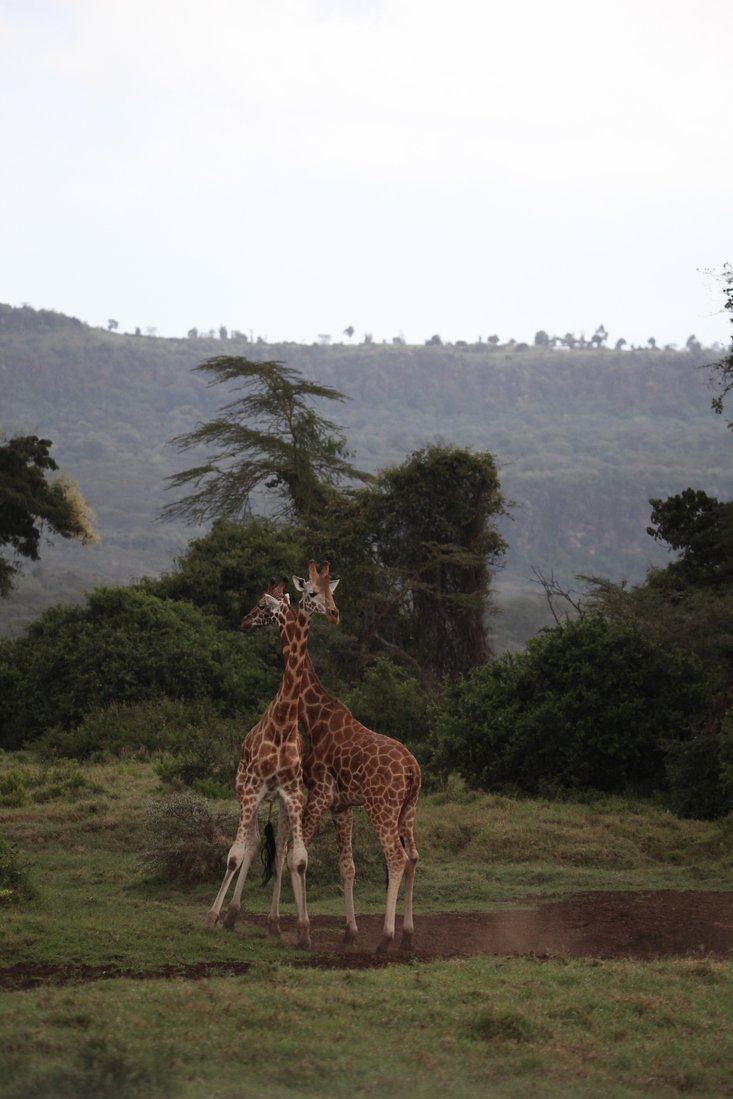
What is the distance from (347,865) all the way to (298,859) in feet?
1.95

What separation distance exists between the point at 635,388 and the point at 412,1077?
154 meters

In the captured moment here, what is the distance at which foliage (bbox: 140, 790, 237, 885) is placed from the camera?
1155 centimetres

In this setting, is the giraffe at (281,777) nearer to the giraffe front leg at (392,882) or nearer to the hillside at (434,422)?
the giraffe front leg at (392,882)

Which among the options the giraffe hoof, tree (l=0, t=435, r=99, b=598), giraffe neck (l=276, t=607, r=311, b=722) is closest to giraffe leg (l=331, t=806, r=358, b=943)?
the giraffe hoof

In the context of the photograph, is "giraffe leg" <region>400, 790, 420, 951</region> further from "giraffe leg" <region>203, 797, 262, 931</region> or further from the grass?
the grass

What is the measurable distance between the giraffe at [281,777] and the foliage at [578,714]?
918 centimetres

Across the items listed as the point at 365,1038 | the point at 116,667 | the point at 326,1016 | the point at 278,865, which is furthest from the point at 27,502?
the point at 365,1038

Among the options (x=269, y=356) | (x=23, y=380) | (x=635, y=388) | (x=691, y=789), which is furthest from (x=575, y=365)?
(x=691, y=789)

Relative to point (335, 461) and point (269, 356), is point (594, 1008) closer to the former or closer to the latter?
point (335, 461)

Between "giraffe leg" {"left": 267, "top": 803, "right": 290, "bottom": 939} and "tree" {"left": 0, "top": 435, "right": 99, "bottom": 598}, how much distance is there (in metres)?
23.5

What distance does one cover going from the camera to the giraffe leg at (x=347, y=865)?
8812 mm

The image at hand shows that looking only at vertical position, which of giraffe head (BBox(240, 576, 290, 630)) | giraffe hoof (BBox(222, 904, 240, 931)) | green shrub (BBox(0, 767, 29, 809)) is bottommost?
green shrub (BBox(0, 767, 29, 809))

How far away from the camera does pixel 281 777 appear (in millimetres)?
8914

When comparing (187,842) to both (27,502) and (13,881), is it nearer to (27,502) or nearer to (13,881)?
(13,881)
